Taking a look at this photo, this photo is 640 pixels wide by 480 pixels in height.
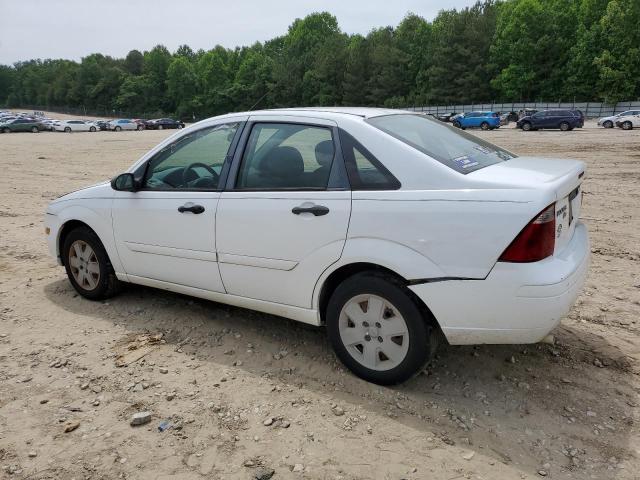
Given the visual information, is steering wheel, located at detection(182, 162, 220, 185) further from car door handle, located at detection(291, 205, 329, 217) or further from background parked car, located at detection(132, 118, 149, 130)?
background parked car, located at detection(132, 118, 149, 130)

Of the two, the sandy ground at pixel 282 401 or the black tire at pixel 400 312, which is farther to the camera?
the black tire at pixel 400 312

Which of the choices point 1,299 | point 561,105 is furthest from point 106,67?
point 1,299

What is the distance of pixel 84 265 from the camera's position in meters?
5.06

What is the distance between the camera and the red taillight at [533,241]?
9.37 ft

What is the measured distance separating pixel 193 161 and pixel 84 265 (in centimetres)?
165

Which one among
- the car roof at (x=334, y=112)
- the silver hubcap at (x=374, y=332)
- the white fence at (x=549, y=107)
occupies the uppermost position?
the white fence at (x=549, y=107)

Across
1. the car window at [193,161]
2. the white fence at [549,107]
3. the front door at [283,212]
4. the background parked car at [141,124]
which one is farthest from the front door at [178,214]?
the background parked car at [141,124]

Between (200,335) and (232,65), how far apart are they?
397ft

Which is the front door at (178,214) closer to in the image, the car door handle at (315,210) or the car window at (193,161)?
the car window at (193,161)

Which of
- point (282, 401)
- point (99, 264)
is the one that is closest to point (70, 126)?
point (99, 264)

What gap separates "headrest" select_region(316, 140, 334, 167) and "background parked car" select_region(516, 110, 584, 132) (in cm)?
3809

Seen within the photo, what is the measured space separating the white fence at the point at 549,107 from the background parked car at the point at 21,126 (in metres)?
49.5

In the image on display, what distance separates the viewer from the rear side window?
10.7ft

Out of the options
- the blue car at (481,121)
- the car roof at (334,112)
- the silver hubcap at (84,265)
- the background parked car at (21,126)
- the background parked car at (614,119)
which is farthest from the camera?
the background parked car at (21,126)
